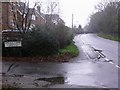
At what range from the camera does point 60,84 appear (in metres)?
10.1

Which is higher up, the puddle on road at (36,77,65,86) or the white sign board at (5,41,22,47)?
the white sign board at (5,41,22,47)

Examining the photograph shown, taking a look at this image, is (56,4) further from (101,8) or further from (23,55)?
(101,8)

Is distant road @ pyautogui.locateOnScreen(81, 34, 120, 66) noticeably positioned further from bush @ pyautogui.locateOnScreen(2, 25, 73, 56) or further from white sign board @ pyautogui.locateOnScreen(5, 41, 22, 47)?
white sign board @ pyautogui.locateOnScreen(5, 41, 22, 47)

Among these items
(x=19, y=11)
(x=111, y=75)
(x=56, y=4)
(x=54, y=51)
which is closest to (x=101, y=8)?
(x=56, y=4)

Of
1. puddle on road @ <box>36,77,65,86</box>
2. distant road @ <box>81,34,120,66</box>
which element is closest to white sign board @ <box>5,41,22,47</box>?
distant road @ <box>81,34,120,66</box>

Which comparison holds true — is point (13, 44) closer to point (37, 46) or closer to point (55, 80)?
point (37, 46)

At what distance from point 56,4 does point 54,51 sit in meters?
17.8

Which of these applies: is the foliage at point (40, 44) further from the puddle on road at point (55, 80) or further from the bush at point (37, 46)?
the puddle on road at point (55, 80)

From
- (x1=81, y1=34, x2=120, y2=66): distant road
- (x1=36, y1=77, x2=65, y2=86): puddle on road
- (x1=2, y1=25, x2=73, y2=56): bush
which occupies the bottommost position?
(x1=81, y1=34, x2=120, y2=66): distant road

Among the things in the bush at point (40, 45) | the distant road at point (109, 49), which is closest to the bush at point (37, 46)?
the bush at point (40, 45)

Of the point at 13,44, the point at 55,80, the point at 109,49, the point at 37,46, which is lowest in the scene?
the point at 109,49

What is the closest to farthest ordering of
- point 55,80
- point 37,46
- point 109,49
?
point 55,80
point 37,46
point 109,49

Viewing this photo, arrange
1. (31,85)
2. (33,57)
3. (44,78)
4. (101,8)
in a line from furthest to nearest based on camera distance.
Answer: (101,8)
(33,57)
(44,78)
(31,85)

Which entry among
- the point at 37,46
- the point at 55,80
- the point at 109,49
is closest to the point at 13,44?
the point at 37,46
